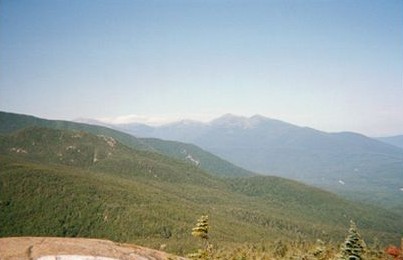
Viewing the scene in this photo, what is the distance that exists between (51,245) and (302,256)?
22.2 metres

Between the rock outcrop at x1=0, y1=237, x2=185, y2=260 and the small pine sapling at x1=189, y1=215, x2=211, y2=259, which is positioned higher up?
the small pine sapling at x1=189, y1=215, x2=211, y2=259

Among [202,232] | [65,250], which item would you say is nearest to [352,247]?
[202,232]

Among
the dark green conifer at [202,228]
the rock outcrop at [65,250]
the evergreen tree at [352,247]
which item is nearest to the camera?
the dark green conifer at [202,228]

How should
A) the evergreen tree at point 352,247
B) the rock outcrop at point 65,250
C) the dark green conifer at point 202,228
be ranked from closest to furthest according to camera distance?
the dark green conifer at point 202,228 → the rock outcrop at point 65,250 → the evergreen tree at point 352,247

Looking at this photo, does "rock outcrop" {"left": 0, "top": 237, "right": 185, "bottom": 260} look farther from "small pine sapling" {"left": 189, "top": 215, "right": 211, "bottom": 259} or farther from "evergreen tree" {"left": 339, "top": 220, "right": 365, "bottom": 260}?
"evergreen tree" {"left": 339, "top": 220, "right": 365, "bottom": 260}

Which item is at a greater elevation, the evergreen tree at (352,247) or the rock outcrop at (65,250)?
the evergreen tree at (352,247)

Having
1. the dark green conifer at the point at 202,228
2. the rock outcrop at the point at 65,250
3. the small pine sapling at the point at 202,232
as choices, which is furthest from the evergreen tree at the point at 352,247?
the rock outcrop at the point at 65,250

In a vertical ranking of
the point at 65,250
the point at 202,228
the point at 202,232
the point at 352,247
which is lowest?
the point at 65,250

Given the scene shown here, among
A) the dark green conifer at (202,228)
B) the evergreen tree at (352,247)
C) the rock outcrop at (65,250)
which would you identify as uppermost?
the dark green conifer at (202,228)

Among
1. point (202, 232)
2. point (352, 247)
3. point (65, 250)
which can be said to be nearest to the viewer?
point (202, 232)

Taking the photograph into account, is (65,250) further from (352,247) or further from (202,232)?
(352,247)

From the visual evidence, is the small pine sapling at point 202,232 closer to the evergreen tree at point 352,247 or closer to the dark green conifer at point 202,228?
the dark green conifer at point 202,228

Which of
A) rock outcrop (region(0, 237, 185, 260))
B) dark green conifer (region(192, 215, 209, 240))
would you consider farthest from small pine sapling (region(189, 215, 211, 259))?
rock outcrop (region(0, 237, 185, 260))

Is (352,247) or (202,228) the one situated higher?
(202,228)
